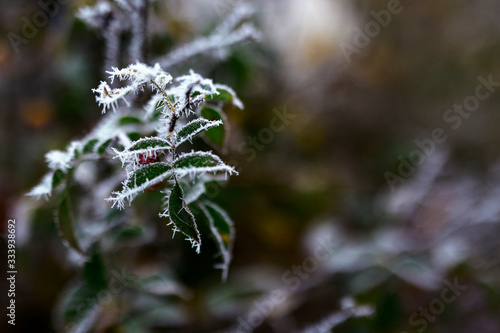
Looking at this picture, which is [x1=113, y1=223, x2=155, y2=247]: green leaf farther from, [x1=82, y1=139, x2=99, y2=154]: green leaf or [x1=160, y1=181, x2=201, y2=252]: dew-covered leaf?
[x1=160, y1=181, x2=201, y2=252]: dew-covered leaf

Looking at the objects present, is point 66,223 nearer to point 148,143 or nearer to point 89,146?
point 89,146

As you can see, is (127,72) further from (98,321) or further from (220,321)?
(220,321)

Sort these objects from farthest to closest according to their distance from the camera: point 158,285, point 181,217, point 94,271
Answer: point 158,285, point 94,271, point 181,217

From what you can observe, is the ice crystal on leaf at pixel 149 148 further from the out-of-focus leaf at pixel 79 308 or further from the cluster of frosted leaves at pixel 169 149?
the out-of-focus leaf at pixel 79 308

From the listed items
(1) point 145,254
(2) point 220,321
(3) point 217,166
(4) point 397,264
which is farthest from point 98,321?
(4) point 397,264

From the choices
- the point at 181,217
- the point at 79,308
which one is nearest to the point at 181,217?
the point at 181,217

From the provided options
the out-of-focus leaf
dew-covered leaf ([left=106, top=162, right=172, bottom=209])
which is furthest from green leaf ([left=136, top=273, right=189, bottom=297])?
dew-covered leaf ([left=106, top=162, right=172, bottom=209])
